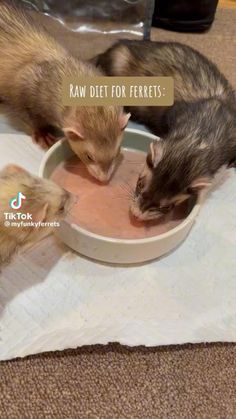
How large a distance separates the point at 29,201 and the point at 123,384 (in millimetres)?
497

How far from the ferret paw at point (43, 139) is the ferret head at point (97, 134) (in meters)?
0.19

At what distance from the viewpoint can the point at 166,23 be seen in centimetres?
211

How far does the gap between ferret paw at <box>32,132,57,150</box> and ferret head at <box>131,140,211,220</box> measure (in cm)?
41

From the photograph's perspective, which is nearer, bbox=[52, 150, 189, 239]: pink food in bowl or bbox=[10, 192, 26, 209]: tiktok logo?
bbox=[10, 192, 26, 209]: tiktok logo

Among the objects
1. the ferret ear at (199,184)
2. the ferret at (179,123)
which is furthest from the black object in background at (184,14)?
the ferret ear at (199,184)

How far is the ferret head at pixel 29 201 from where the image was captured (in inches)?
41.6

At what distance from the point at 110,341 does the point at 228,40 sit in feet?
4.95

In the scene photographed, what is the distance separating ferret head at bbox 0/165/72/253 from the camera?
3.47ft

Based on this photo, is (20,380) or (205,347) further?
(205,347)

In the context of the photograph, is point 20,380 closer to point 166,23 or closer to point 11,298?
point 11,298

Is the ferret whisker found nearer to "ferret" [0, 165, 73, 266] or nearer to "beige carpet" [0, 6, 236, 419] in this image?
"ferret" [0, 165, 73, 266]

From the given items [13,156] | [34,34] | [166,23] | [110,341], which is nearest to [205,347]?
[110,341]
